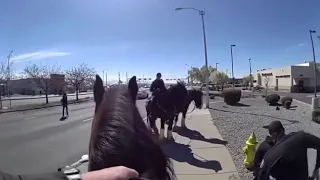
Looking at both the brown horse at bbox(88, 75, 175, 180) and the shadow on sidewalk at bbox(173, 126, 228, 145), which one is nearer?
the brown horse at bbox(88, 75, 175, 180)

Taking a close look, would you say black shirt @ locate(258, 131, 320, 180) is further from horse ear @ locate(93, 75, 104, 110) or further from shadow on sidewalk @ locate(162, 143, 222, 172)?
shadow on sidewalk @ locate(162, 143, 222, 172)

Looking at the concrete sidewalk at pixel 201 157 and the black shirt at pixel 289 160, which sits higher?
the black shirt at pixel 289 160

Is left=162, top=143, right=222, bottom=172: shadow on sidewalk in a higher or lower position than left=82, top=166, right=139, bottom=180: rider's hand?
lower

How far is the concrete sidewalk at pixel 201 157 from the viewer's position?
296 inches

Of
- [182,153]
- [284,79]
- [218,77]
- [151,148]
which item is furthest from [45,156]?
[218,77]

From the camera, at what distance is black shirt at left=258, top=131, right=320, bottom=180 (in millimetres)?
4055

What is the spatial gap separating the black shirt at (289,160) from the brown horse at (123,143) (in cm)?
226

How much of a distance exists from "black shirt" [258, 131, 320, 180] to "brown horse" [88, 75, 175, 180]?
226 cm

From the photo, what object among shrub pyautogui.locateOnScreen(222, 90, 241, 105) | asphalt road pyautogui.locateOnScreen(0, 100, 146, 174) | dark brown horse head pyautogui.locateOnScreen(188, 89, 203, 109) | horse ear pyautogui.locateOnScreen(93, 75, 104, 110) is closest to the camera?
horse ear pyautogui.locateOnScreen(93, 75, 104, 110)

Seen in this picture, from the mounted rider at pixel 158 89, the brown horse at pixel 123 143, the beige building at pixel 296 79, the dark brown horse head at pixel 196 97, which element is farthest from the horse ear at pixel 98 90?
the beige building at pixel 296 79

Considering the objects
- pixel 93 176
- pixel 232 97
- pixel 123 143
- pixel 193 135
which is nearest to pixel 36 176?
pixel 93 176

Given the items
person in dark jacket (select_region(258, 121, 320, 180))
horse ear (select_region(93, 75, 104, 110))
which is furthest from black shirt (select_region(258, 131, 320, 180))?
horse ear (select_region(93, 75, 104, 110))

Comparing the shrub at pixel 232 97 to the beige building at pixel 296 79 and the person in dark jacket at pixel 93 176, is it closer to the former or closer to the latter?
the person in dark jacket at pixel 93 176

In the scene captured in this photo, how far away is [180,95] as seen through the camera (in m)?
12.3
